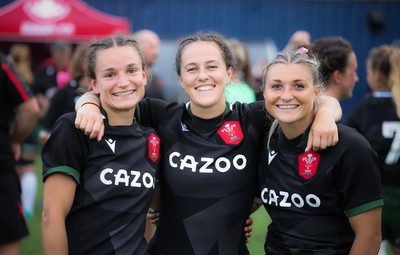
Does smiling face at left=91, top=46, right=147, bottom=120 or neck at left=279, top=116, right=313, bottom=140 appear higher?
smiling face at left=91, top=46, right=147, bottom=120

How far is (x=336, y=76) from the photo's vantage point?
3381 millimetres

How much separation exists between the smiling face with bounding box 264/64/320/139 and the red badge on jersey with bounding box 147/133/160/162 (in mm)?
602

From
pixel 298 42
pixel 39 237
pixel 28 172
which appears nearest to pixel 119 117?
pixel 298 42

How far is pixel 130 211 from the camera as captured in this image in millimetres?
2625

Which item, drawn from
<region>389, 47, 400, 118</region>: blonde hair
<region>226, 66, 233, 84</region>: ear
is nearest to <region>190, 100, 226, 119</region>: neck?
<region>226, 66, 233, 84</region>: ear

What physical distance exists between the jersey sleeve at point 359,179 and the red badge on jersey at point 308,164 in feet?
0.44

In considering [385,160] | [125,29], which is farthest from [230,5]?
[385,160]

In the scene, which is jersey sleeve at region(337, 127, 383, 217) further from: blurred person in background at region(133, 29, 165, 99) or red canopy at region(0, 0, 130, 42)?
red canopy at region(0, 0, 130, 42)

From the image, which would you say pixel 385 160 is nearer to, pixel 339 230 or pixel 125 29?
pixel 339 230

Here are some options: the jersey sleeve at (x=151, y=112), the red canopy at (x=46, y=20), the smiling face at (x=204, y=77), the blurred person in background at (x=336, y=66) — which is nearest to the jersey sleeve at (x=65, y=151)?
the jersey sleeve at (x=151, y=112)

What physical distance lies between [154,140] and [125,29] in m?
8.66

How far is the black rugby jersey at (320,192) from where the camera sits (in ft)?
8.09

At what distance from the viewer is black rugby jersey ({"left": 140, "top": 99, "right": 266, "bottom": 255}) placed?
2.74m

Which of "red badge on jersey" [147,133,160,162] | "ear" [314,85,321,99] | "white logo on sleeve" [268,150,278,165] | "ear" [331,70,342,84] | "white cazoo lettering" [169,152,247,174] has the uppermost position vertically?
"ear" [314,85,321,99]
